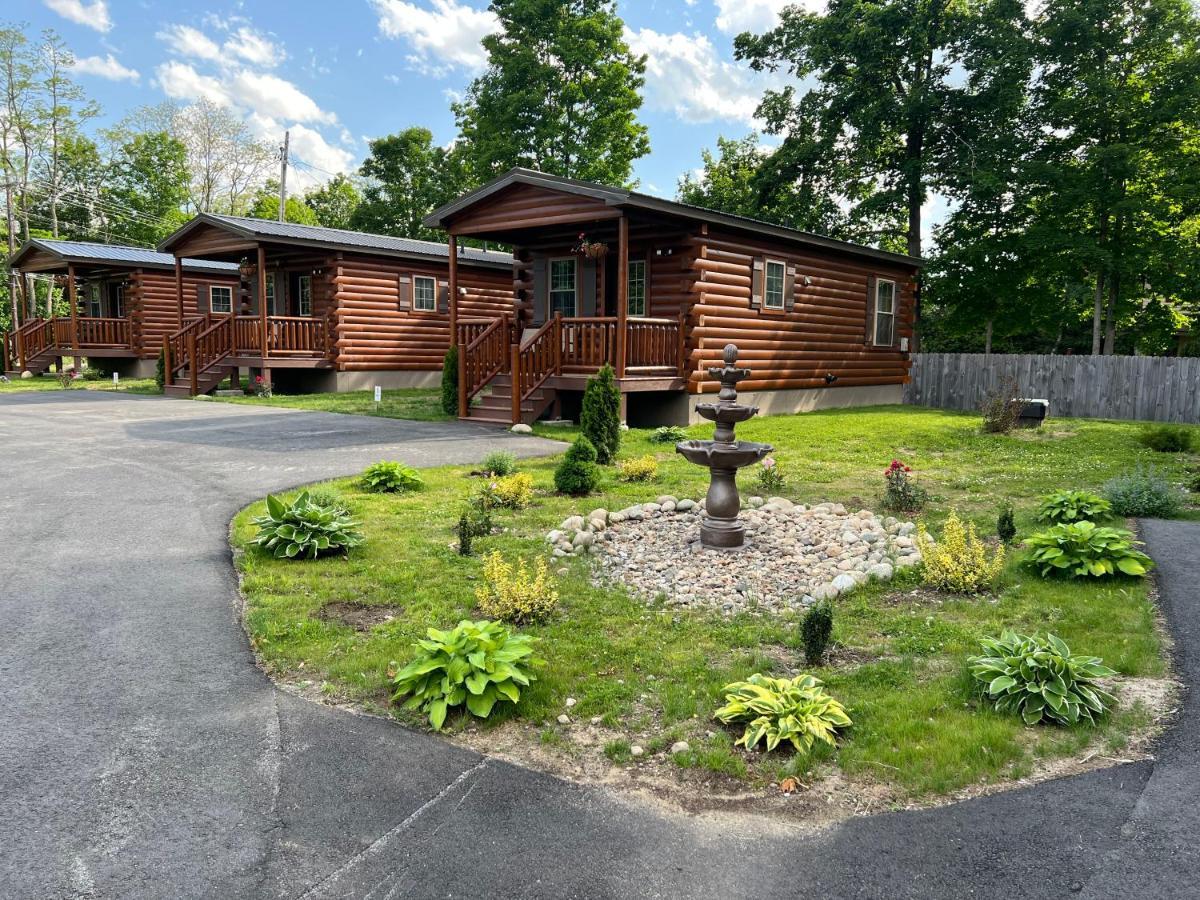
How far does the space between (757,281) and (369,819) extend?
47.4 feet

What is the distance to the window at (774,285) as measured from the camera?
1648 cm

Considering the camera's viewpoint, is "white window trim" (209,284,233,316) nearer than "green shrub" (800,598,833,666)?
No

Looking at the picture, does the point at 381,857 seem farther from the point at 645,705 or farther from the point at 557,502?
the point at 557,502

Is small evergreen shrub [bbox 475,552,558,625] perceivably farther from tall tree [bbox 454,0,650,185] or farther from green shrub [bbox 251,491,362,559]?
tall tree [bbox 454,0,650,185]

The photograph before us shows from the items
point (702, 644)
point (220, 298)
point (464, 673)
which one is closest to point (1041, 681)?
point (702, 644)

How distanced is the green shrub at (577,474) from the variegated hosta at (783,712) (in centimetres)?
489

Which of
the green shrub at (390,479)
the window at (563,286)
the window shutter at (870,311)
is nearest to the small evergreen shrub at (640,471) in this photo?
the green shrub at (390,479)

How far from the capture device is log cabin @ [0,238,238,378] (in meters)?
25.9

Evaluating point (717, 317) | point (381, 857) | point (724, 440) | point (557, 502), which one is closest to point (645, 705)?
point (381, 857)

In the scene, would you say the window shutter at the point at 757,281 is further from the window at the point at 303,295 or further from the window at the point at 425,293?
the window at the point at 303,295

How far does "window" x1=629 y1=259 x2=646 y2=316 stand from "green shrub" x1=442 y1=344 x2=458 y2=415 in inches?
145

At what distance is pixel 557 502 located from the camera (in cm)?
837

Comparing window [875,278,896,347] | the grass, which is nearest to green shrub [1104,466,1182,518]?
the grass

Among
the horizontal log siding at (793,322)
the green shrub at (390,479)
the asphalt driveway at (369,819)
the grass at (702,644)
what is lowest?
the asphalt driveway at (369,819)
